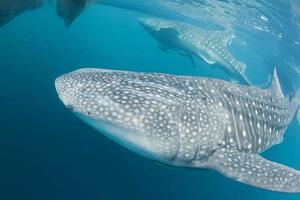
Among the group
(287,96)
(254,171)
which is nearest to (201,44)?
(287,96)

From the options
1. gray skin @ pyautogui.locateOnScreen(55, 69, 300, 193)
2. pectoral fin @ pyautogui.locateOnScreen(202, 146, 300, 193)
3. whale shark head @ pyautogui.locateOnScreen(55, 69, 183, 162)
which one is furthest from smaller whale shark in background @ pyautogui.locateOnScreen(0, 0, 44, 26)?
pectoral fin @ pyautogui.locateOnScreen(202, 146, 300, 193)

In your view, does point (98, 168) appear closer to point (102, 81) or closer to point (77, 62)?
point (102, 81)

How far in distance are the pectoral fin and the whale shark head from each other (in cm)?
82

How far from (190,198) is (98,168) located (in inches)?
124

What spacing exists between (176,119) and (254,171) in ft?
4.54

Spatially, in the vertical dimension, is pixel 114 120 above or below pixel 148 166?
above

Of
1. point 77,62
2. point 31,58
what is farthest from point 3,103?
point 77,62

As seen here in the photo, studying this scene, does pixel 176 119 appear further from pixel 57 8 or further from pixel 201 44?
pixel 201 44

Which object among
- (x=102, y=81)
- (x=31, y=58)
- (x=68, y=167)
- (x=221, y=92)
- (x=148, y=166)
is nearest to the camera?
(x=102, y=81)

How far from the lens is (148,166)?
11.0m

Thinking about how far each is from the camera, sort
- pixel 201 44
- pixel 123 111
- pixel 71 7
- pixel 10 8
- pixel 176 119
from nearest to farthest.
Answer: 1. pixel 123 111
2. pixel 176 119
3. pixel 71 7
4. pixel 10 8
5. pixel 201 44

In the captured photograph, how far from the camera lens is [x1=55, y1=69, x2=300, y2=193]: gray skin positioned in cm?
443

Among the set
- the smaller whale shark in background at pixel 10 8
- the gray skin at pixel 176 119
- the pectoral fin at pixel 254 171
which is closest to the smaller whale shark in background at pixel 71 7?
the smaller whale shark in background at pixel 10 8

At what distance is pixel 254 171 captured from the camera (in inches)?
197
